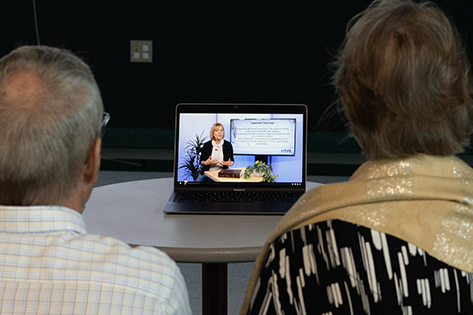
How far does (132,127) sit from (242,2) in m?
1.37

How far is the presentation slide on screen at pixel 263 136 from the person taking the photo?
1696 millimetres

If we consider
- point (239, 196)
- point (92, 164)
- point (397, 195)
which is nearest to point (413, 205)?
point (397, 195)

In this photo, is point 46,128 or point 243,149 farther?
point 243,149

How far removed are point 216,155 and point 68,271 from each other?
1026 millimetres

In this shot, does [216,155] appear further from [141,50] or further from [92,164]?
[141,50]

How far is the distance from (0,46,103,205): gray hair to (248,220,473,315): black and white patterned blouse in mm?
349

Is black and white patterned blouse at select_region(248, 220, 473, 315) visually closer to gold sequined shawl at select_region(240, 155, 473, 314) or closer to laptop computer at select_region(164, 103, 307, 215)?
gold sequined shawl at select_region(240, 155, 473, 314)

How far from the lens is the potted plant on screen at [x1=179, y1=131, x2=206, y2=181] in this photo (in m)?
1.70

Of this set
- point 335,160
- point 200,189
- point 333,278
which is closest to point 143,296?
point 333,278

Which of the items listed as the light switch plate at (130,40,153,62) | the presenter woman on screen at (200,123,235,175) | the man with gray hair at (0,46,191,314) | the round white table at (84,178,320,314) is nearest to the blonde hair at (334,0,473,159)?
the man with gray hair at (0,46,191,314)

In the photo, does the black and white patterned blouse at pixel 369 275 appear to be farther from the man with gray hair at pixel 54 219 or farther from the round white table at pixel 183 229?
the round white table at pixel 183 229

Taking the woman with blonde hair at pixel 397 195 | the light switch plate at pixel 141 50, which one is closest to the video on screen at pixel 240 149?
the woman with blonde hair at pixel 397 195

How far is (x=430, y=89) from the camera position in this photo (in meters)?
Answer: 0.77

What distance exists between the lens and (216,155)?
5.55 ft
